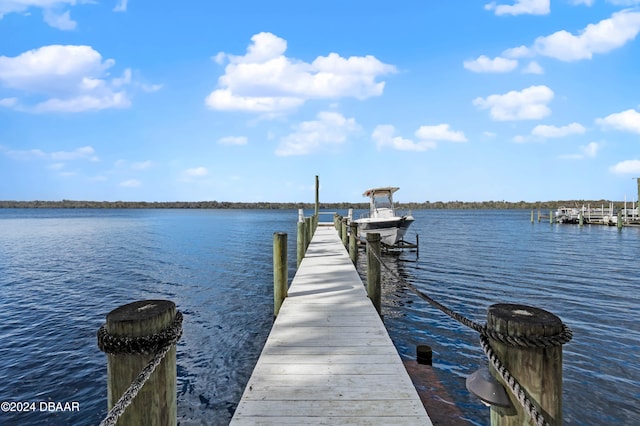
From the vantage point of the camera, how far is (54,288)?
523 inches

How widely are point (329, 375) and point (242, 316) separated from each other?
6.46 metres

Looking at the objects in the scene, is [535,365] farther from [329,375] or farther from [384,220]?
[384,220]

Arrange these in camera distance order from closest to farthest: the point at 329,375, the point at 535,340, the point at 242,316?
the point at 535,340
the point at 329,375
the point at 242,316

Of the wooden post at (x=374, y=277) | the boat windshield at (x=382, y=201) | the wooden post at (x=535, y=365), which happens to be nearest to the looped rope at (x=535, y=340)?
the wooden post at (x=535, y=365)

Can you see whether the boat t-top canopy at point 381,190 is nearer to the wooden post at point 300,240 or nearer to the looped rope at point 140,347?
the wooden post at point 300,240

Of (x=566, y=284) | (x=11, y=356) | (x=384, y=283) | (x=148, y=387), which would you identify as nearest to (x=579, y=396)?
(x=148, y=387)

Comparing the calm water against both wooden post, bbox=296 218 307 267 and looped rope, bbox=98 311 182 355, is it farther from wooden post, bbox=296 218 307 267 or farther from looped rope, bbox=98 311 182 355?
looped rope, bbox=98 311 182 355

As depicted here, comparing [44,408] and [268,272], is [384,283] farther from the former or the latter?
[44,408]

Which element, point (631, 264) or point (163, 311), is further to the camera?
point (631, 264)

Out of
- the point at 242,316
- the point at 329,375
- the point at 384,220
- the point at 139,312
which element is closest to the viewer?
the point at 139,312

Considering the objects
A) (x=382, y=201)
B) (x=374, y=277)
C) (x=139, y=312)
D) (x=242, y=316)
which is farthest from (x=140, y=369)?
(x=382, y=201)

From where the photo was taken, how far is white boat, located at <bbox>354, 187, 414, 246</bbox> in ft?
65.6

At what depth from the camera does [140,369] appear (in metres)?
1.80

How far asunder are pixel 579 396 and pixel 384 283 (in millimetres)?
8084
